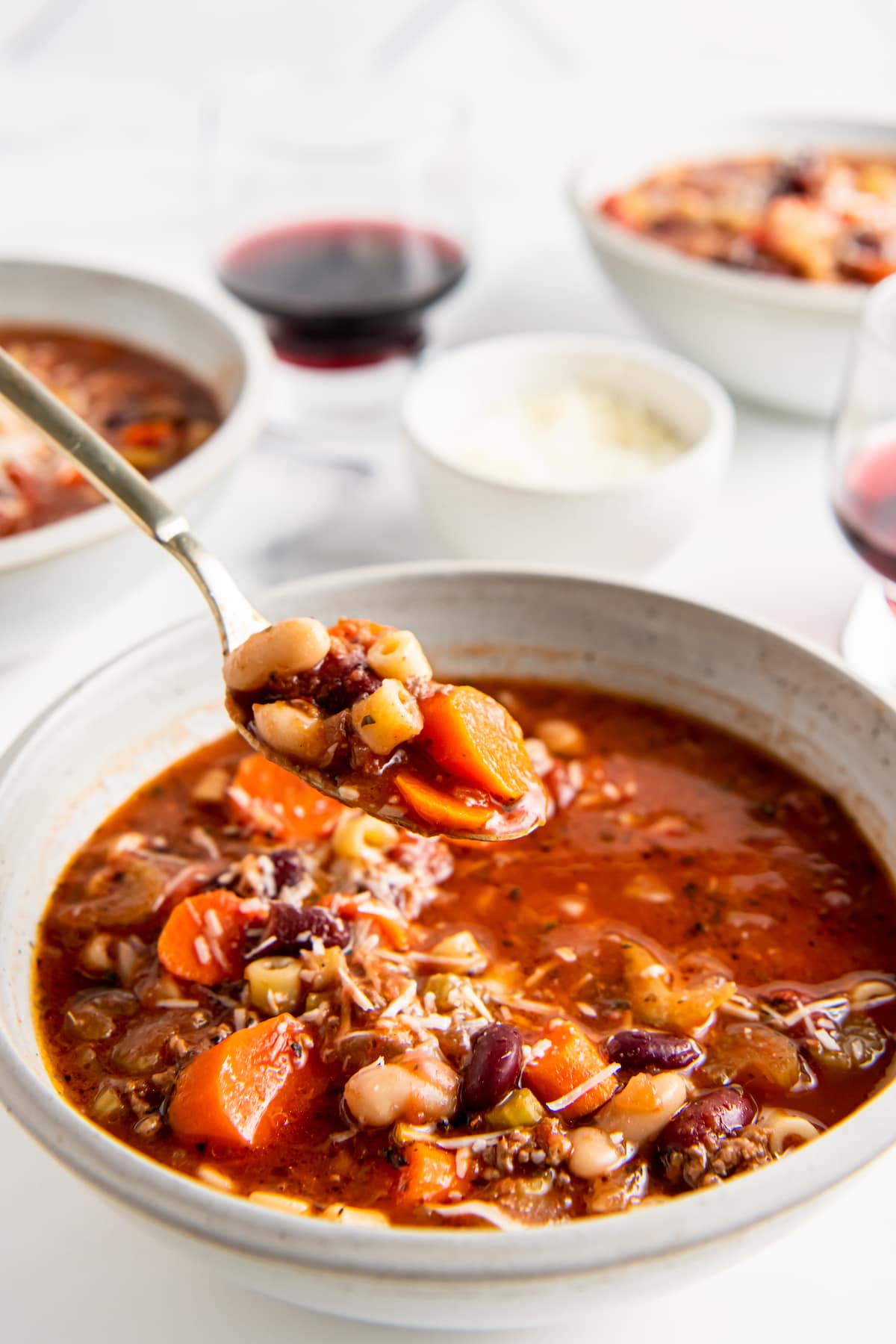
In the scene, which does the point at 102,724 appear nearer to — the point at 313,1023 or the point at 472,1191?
the point at 313,1023

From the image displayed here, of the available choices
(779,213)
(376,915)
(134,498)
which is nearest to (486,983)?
(376,915)

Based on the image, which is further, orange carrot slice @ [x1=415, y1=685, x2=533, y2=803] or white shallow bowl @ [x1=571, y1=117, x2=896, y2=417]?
white shallow bowl @ [x1=571, y1=117, x2=896, y2=417]

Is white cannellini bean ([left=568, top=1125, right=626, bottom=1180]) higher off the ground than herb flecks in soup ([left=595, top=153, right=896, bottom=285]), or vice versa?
herb flecks in soup ([left=595, top=153, right=896, bottom=285])

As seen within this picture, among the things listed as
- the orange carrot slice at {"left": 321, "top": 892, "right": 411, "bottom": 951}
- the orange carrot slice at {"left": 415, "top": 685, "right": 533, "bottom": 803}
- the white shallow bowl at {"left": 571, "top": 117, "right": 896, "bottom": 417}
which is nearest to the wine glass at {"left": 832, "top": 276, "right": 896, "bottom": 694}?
the white shallow bowl at {"left": 571, "top": 117, "right": 896, "bottom": 417}

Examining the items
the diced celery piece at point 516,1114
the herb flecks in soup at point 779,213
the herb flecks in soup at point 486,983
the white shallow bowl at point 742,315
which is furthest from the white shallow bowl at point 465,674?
the herb flecks in soup at point 779,213

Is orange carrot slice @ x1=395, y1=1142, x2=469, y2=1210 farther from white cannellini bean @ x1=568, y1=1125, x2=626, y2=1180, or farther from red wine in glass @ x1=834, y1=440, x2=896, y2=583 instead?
red wine in glass @ x1=834, y1=440, x2=896, y2=583

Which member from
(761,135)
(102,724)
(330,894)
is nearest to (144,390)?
(102,724)

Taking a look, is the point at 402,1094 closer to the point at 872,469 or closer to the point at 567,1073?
the point at 567,1073
